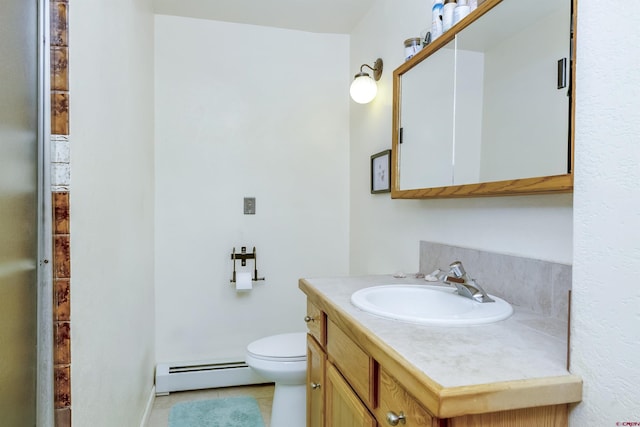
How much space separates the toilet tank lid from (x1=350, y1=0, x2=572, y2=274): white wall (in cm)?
63

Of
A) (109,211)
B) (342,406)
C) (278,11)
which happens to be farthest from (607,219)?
(278,11)

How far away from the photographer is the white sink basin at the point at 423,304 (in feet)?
3.44

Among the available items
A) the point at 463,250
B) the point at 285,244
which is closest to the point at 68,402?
the point at 463,250

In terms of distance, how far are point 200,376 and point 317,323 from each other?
4.64 feet

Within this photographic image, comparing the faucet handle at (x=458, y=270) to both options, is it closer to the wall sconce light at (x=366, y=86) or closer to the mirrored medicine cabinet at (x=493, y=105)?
the mirrored medicine cabinet at (x=493, y=105)

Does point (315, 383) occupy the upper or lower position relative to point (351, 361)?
lower

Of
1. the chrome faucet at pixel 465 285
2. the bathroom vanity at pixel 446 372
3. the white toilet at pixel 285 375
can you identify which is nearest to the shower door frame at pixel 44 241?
the bathroom vanity at pixel 446 372

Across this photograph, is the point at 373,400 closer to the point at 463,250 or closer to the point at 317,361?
the point at 317,361

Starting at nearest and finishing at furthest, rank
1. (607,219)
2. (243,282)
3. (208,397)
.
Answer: (607,219)
(208,397)
(243,282)

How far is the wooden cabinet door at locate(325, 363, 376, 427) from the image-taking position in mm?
1032

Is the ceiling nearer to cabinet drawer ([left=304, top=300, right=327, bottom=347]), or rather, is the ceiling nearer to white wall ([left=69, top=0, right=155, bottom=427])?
white wall ([left=69, top=0, right=155, bottom=427])

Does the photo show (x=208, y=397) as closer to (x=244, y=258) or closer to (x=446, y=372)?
(x=244, y=258)

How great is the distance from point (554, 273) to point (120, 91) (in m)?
1.73

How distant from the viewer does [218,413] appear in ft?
7.29
